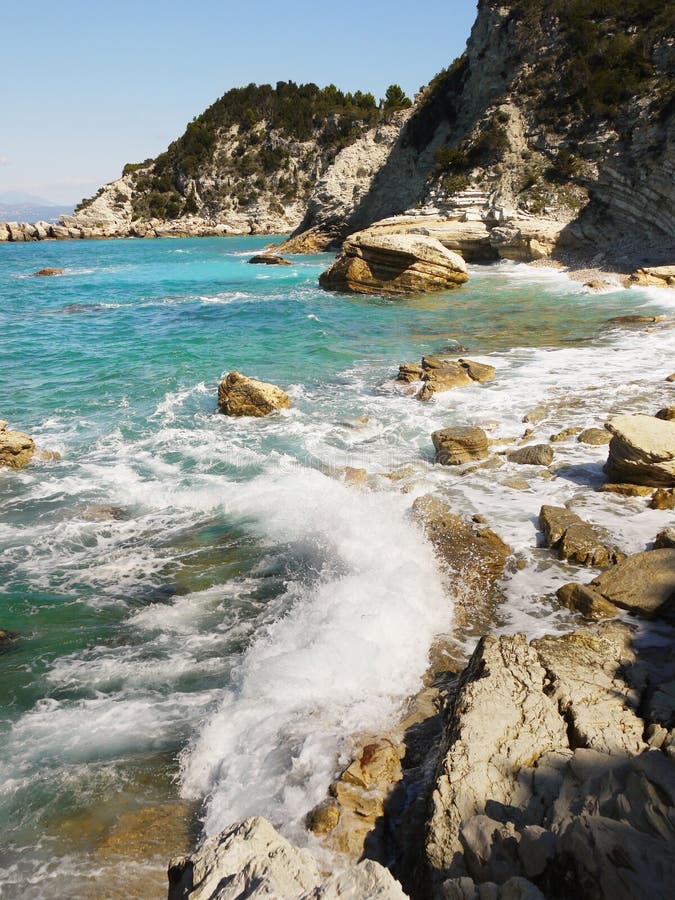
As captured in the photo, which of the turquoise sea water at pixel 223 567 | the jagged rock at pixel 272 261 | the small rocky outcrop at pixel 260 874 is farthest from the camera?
the jagged rock at pixel 272 261

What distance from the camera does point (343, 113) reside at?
8612 cm

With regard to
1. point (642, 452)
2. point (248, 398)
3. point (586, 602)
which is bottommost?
point (586, 602)

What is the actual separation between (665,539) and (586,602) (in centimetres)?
136

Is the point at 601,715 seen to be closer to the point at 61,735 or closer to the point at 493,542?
the point at 493,542

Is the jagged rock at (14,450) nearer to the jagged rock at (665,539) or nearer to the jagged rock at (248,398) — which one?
the jagged rock at (248,398)

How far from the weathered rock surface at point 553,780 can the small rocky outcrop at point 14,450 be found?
897cm

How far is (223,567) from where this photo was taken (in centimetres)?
738

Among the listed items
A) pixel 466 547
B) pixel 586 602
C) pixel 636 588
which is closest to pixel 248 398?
pixel 466 547

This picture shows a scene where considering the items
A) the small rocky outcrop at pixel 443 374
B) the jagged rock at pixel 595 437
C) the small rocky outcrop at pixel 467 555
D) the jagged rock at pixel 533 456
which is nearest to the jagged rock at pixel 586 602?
the small rocky outcrop at pixel 467 555

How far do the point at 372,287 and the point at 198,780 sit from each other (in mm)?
27067

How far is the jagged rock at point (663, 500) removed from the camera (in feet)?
25.0

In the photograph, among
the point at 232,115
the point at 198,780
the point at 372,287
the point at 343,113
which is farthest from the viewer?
the point at 232,115

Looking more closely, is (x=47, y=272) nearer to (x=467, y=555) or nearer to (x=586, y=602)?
(x=467, y=555)

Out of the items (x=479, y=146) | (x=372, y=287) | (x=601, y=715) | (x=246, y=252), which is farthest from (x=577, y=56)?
(x=601, y=715)
